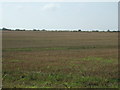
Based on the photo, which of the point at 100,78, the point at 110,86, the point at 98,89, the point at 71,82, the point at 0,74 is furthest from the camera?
the point at 0,74

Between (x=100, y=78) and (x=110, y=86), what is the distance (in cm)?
170

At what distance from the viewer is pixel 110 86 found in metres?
10.6

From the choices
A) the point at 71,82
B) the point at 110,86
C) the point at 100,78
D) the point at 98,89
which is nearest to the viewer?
the point at 98,89

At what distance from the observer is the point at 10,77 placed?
41.6 ft

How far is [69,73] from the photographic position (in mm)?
13641

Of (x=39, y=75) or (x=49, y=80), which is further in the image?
(x=39, y=75)

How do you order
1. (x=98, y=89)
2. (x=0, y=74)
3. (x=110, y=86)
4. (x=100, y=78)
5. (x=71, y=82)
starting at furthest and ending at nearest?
(x=0, y=74), (x=100, y=78), (x=71, y=82), (x=110, y=86), (x=98, y=89)

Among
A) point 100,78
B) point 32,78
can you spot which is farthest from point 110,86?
point 32,78

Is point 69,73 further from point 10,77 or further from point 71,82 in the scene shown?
point 10,77

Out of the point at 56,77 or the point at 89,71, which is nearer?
the point at 56,77

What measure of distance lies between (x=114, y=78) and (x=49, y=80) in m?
3.42

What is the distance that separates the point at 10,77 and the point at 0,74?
3.37 feet

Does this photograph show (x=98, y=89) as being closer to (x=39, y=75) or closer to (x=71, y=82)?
(x=71, y=82)

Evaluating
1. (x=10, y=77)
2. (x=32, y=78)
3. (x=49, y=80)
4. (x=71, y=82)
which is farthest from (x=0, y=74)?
(x=71, y=82)
